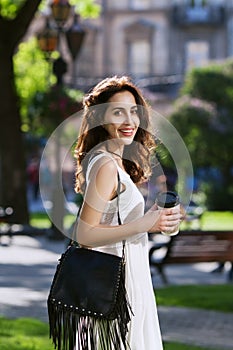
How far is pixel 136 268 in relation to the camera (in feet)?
18.2

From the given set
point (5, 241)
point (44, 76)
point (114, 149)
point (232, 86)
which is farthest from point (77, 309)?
point (44, 76)

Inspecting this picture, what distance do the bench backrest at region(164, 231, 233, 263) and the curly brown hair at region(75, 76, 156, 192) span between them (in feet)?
29.8

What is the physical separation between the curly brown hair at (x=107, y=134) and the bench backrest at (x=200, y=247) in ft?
29.8

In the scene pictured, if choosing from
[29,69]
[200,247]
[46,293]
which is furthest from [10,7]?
[29,69]

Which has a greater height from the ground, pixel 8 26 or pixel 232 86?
pixel 8 26

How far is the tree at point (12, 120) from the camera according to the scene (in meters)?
25.1

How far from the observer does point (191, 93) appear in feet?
135

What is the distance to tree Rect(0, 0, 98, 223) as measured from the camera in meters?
25.1

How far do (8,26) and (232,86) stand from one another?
16402mm

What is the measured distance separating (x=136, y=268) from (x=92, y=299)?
0.76ft

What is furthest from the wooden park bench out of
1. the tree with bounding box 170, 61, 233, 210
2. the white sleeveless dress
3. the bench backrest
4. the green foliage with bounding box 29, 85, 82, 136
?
the tree with bounding box 170, 61, 233, 210

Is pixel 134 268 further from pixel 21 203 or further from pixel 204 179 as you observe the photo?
pixel 204 179

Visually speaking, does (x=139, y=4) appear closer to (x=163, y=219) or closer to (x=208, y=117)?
(x=208, y=117)

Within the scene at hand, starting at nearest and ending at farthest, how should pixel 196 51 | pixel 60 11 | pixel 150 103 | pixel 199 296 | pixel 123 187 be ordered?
pixel 123 187, pixel 150 103, pixel 199 296, pixel 60 11, pixel 196 51
